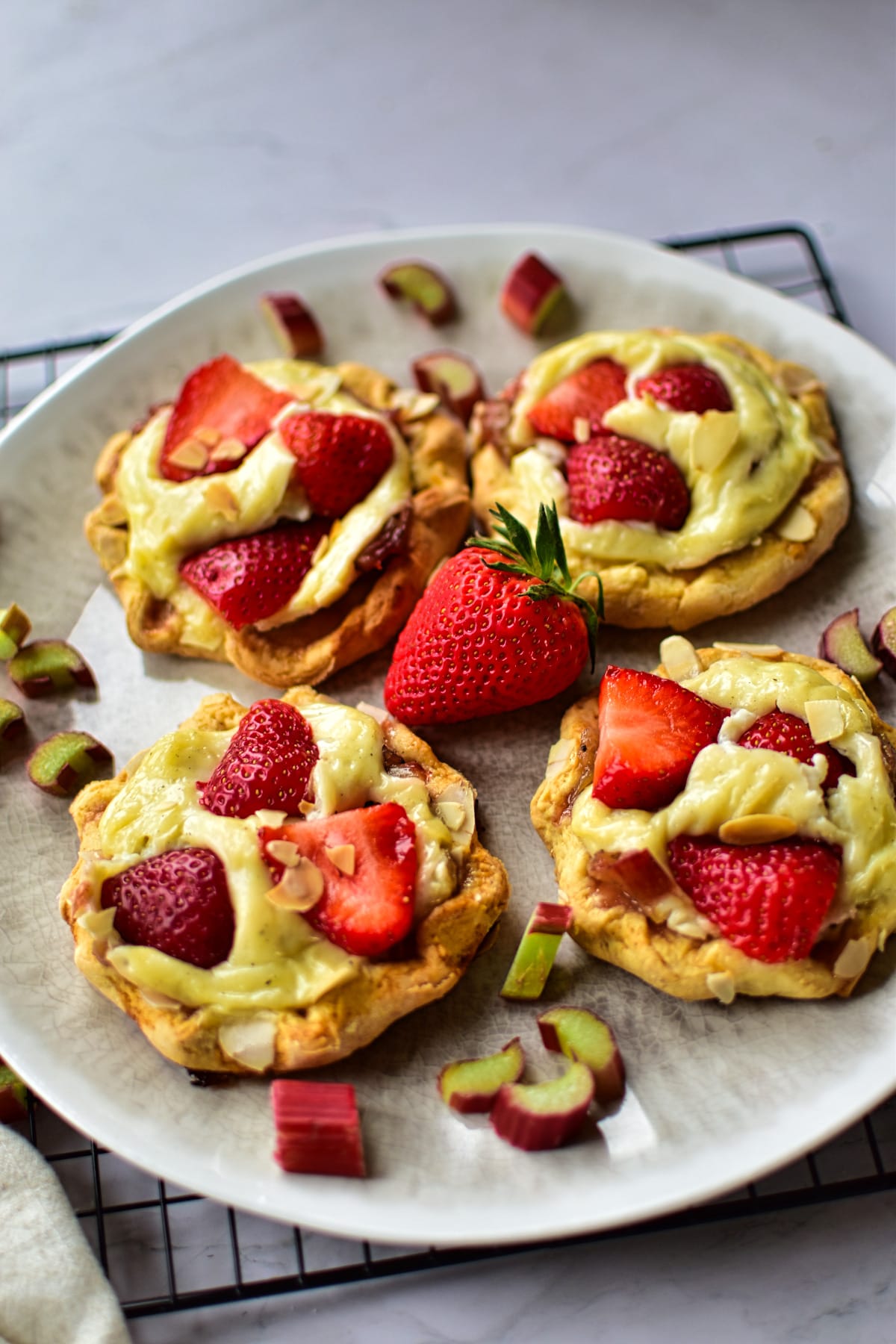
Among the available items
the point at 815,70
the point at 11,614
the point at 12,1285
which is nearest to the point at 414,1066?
the point at 12,1285

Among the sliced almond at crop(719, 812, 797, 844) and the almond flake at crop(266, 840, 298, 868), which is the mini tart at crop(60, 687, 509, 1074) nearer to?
the almond flake at crop(266, 840, 298, 868)

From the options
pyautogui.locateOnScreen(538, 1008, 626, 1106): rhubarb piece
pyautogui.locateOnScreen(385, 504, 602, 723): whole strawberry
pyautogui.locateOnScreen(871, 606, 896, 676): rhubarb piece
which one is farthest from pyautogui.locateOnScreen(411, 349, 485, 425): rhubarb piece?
pyautogui.locateOnScreen(538, 1008, 626, 1106): rhubarb piece

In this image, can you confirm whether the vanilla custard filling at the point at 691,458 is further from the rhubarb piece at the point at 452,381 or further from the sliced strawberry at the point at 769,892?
the sliced strawberry at the point at 769,892

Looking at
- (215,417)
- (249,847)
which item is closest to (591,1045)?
(249,847)

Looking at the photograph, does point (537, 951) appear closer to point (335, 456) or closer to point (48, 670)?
point (335, 456)

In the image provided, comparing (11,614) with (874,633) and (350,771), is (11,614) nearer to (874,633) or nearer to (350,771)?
(350,771)

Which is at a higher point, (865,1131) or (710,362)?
(710,362)
